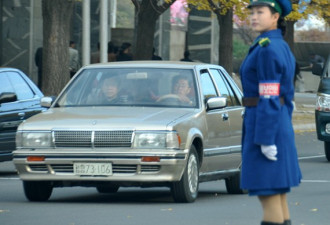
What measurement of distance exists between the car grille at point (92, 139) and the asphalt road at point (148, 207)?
0.61 meters

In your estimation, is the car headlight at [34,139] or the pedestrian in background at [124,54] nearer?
the car headlight at [34,139]

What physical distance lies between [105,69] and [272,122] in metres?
6.10

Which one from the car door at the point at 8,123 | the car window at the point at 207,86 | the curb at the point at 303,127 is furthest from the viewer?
the curb at the point at 303,127

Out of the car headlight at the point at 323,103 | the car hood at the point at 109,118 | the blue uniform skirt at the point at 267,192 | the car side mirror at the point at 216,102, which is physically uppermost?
the blue uniform skirt at the point at 267,192

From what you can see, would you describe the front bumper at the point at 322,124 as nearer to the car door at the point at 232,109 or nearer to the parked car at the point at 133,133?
the car door at the point at 232,109

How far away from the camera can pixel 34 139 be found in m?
11.4

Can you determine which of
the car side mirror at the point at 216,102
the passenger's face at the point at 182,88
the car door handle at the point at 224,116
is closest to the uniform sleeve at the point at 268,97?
the car side mirror at the point at 216,102

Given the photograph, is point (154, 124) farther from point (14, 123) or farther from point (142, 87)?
point (14, 123)

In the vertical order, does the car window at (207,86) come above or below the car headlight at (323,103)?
above

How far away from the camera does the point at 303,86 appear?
2132 inches

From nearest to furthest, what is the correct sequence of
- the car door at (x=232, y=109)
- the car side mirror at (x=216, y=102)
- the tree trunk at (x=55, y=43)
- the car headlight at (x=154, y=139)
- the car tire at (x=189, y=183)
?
1. the car headlight at (x=154, y=139)
2. the car tire at (x=189, y=183)
3. the car side mirror at (x=216, y=102)
4. the car door at (x=232, y=109)
5. the tree trunk at (x=55, y=43)

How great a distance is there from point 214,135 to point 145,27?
1598 centimetres

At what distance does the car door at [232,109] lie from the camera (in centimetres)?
1292

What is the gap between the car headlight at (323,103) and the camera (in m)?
18.2
